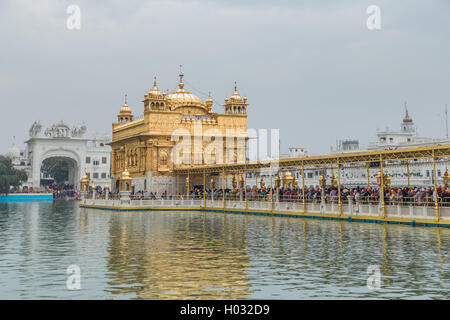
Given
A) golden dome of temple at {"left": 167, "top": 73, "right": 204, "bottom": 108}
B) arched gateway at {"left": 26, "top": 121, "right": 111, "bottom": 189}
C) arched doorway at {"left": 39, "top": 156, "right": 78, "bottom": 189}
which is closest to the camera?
golden dome of temple at {"left": 167, "top": 73, "right": 204, "bottom": 108}

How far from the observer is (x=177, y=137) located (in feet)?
151

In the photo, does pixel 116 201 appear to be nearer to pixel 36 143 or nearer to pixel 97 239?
pixel 97 239

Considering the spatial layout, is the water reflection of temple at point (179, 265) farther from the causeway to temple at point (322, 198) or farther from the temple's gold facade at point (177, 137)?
the temple's gold facade at point (177, 137)

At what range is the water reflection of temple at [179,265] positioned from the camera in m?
9.53

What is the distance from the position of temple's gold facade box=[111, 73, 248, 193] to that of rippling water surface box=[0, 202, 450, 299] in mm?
25176

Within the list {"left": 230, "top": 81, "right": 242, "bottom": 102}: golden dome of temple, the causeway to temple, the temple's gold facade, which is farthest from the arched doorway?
{"left": 230, "top": 81, "right": 242, "bottom": 102}: golden dome of temple

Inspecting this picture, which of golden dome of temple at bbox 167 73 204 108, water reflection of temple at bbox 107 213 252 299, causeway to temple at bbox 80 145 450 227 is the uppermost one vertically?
golden dome of temple at bbox 167 73 204 108

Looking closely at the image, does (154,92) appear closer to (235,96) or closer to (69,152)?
(235,96)

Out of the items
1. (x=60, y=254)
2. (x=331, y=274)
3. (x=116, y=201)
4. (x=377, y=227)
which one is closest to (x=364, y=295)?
(x=331, y=274)

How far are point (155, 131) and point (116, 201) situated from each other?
7.92 m

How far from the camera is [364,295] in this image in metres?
9.04

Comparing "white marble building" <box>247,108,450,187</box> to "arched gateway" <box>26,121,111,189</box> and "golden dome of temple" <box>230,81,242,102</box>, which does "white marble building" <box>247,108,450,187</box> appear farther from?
"arched gateway" <box>26,121,111,189</box>

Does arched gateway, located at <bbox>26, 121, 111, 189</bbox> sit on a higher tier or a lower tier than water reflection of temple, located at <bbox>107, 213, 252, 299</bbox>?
higher

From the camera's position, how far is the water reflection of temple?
9.53 meters
